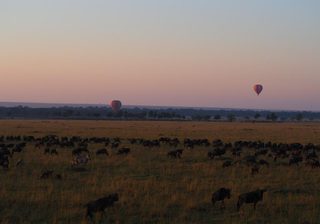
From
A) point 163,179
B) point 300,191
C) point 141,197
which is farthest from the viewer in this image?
point 163,179

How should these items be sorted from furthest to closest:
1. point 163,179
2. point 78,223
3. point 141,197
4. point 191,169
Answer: point 191,169, point 163,179, point 141,197, point 78,223

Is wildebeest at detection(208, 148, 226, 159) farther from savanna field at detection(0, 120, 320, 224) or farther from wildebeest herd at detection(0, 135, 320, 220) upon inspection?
savanna field at detection(0, 120, 320, 224)

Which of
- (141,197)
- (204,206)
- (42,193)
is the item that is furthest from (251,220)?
(42,193)

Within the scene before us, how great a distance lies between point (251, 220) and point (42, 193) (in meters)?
5.96

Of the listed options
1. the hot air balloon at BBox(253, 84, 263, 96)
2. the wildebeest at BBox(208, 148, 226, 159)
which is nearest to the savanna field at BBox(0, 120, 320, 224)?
the wildebeest at BBox(208, 148, 226, 159)

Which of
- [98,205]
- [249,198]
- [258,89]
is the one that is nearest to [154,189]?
[249,198]

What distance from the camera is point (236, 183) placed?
59.4 ft

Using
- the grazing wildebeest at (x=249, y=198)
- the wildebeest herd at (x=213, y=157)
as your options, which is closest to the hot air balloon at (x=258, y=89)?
the wildebeest herd at (x=213, y=157)

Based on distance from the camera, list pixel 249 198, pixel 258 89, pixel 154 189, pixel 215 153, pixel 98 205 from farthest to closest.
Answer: pixel 258 89
pixel 215 153
pixel 154 189
pixel 249 198
pixel 98 205

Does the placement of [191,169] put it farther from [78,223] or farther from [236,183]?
[78,223]

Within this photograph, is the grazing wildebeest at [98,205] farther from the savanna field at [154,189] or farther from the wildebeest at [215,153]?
the wildebeest at [215,153]

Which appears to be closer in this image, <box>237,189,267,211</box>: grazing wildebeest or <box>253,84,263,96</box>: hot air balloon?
<box>237,189,267,211</box>: grazing wildebeest

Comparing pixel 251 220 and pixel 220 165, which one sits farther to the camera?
pixel 220 165

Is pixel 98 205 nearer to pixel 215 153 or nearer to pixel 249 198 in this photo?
pixel 249 198
